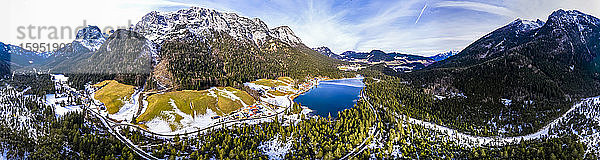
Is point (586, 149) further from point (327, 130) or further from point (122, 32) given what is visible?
point (122, 32)

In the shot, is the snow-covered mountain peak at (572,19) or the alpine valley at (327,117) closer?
the alpine valley at (327,117)

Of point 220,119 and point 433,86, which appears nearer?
point 220,119

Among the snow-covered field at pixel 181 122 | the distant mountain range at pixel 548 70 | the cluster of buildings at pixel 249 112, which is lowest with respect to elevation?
the snow-covered field at pixel 181 122

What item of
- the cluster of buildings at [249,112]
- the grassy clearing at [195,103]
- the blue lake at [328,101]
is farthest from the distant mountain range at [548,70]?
the grassy clearing at [195,103]

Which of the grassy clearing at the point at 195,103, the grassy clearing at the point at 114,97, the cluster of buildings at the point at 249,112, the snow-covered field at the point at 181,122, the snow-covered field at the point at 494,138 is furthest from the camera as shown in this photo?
the grassy clearing at the point at 114,97

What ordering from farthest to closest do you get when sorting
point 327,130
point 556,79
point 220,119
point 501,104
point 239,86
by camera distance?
point 239,86
point 556,79
point 501,104
point 220,119
point 327,130

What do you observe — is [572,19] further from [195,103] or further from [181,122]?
[181,122]

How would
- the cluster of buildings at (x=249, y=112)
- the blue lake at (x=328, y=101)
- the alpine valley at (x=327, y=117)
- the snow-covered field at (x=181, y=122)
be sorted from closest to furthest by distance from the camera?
the alpine valley at (x=327, y=117), the snow-covered field at (x=181, y=122), the cluster of buildings at (x=249, y=112), the blue lake at (x=328, y=101)

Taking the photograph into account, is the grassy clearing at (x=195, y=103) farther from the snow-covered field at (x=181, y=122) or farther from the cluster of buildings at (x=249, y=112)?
the cluster of buildings at (x=249, y=112)

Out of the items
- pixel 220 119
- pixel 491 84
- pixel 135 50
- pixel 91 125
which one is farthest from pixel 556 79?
pixel 135 50
